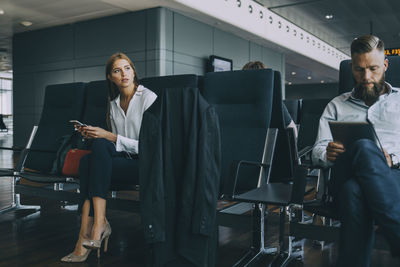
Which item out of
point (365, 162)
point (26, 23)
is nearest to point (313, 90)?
point (26, 23)

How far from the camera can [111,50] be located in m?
6.71

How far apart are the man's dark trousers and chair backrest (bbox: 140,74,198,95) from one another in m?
1.29

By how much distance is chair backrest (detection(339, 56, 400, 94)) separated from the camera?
195 cm

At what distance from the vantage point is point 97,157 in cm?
207

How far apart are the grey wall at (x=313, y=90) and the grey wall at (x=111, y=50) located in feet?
35.3

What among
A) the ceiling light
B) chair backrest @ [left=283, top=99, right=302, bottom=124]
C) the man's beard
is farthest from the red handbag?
the ceiling light

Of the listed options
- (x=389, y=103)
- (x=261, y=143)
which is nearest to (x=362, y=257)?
(x=389, y=103)

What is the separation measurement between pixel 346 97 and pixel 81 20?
20.5 feet

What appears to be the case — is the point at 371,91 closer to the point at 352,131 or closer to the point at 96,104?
the point at 352,131

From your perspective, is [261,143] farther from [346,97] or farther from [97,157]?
[97,157]

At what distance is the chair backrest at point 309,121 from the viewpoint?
10.8 feet

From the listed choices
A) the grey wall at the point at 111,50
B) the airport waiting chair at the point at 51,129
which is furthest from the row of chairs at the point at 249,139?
the grey wall at the point at 111,50

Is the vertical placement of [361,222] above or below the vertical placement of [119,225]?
above

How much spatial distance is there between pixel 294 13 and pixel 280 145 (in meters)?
6.51
